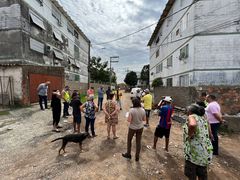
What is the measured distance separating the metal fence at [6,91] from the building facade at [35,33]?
4.84 metres

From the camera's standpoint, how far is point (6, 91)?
439 inches

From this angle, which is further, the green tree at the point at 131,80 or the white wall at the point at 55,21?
the green tree at the point at 131,80

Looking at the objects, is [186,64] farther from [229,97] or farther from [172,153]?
[172,153]

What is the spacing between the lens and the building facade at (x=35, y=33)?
15.1 metres

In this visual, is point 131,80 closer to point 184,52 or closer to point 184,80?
point 184,80

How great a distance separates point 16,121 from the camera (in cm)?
852

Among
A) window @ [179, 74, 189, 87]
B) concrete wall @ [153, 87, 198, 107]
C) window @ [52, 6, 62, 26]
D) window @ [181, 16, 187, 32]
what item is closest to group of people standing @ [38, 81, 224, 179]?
concrete wall @ [153, 87, 198, 107]

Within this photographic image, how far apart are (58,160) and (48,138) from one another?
197 cm

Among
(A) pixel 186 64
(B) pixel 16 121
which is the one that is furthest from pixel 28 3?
(A) pixel 186 64

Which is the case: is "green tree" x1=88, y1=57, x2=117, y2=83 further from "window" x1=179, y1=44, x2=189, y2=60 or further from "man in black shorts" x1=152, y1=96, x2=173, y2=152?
"man in black shorts" x1=152, y1=96, x2=173, y2=152

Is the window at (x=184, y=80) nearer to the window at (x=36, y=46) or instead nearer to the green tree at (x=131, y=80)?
the window at (x=36, y=46)

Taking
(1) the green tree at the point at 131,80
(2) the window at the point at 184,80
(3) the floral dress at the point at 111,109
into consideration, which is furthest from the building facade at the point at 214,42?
(1) the green tree at the point at 131,80

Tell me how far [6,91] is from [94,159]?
368 inches

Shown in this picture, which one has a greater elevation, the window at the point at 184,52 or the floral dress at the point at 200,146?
the window at the point at 184,52
